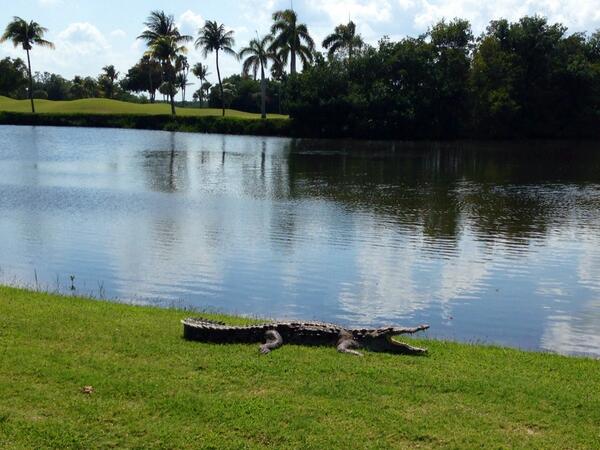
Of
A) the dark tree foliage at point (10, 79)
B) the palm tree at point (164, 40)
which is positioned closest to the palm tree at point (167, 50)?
the palm tree at point (164, 40)

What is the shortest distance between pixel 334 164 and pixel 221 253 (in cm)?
2471

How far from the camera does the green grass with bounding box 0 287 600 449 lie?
5.23m

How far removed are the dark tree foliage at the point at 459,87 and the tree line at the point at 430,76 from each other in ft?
0.33

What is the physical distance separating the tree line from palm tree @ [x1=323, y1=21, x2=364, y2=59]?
14 cm

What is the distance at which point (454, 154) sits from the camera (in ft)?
165

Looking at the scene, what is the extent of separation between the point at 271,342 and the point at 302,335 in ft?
1.56

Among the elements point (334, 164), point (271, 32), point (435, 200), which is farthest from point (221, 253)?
point (271, 32)

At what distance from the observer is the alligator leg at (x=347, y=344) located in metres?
7.59

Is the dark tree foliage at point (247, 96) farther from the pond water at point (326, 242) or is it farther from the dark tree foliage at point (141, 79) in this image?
the pond water at point (326, 242)

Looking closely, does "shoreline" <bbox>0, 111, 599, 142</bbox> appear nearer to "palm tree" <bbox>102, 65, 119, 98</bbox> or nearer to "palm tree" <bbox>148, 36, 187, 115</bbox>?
"palm tree" <bbox>148, 36, 187, 115</bbox>

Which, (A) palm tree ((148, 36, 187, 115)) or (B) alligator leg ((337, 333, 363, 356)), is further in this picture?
(A) palm tree ((148, 36, 187, 115))

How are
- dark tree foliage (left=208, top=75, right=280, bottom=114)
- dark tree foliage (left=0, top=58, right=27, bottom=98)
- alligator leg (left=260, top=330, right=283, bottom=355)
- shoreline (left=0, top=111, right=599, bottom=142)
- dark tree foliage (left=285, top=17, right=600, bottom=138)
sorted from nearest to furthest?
alligator leg (left=260, top=330, right=283, bottom=355)
dark tree foliage (left=285, top=17, right=600, bottom=138)
shoreline (left=0, top=111, right=599, bottom=142)
dark tree foliage (left=208, top=75, right=280, bottom=114)
dark tree foliage (left=0, top=58, right=27, bottom=98)

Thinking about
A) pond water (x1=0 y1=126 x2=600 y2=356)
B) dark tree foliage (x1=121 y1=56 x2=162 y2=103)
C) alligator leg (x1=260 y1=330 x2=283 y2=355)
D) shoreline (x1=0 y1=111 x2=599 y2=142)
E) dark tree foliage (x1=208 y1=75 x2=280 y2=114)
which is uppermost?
dark tree foliage (x1=121 y1=56 x2=162 y2=103)

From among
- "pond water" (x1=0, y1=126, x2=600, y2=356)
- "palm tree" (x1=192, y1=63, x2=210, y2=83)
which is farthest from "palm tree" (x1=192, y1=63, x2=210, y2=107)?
"pond water" (x1=0, y1=126, x2=600, y2=356)
